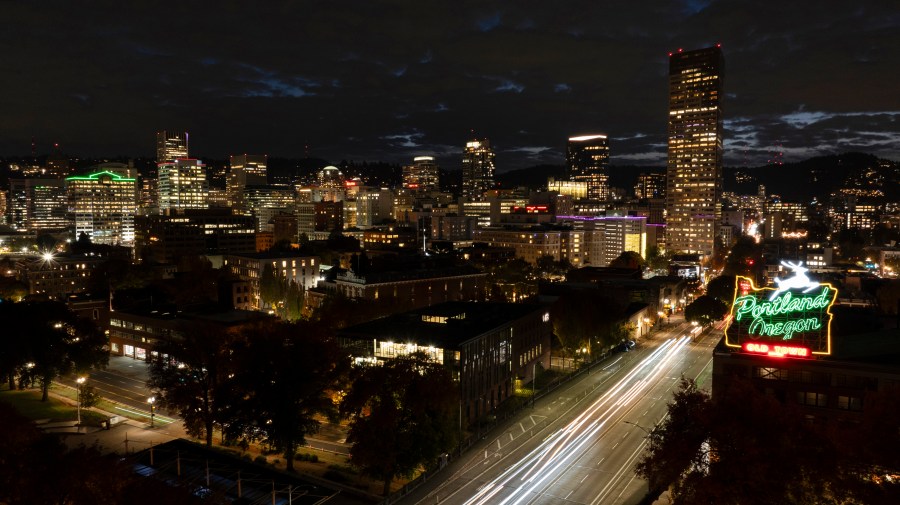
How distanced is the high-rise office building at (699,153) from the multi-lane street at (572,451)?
470 feet

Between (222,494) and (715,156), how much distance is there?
196m

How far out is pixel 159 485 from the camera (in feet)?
82.4

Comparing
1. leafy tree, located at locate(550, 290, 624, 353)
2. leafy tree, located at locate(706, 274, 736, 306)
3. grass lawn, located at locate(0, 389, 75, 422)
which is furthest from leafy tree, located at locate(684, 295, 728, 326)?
grass lawn, located at locate(0, 389, 75, 422)

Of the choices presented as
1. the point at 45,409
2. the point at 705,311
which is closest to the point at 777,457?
the point at 45,409

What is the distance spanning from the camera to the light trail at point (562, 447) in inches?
1371

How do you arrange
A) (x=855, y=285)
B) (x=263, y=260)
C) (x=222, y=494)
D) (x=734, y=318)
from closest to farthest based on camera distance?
(x=222, y=494), (x=734, y=318), (x=855, y=285), (x=263, y=260)

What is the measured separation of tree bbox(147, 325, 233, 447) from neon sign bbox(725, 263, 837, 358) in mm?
37161

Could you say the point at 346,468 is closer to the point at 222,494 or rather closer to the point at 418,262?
the point at 222,494

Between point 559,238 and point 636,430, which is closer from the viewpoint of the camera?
point 636,430

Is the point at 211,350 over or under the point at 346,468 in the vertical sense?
over

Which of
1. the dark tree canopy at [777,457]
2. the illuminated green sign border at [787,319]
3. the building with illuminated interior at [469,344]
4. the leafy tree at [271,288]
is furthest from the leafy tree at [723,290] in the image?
the dark tree canopy at [777,457]

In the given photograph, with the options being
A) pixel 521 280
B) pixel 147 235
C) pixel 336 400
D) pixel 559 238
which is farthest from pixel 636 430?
pixel 147 235

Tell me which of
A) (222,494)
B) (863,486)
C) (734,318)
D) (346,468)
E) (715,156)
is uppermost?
(715,156)

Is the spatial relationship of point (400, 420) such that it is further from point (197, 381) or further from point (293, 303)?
point (293, 303)
